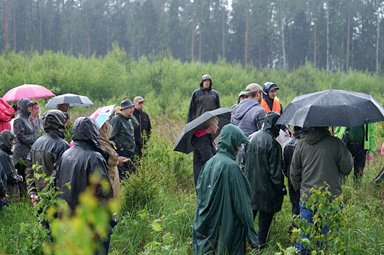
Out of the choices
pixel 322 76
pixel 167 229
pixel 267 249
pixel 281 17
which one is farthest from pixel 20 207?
pixel 281 17

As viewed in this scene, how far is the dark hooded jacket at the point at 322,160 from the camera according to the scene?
157 inches

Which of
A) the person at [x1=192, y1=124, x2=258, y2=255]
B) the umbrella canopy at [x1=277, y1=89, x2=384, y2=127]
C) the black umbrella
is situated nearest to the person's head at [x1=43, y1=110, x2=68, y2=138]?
the black umbrella

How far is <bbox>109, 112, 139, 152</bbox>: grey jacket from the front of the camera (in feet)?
23.3

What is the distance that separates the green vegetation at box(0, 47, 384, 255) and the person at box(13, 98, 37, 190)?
87cm

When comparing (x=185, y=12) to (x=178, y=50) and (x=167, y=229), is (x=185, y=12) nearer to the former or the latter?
(x=178, y=50)

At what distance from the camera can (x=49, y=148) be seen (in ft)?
14.1

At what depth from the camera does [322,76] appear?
3841 centimetres

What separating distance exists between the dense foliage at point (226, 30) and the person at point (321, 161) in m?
47.6

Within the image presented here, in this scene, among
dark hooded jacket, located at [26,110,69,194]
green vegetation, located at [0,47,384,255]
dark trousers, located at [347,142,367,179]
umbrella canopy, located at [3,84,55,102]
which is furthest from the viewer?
umbrella canopy, located at [3,84,55,102]

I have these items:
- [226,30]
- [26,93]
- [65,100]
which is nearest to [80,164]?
[65,100]

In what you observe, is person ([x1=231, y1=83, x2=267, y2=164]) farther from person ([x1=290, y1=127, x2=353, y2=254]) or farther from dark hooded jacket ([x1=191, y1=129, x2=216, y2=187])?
person ([x1=290, y1=127, x2=353, y2=254])

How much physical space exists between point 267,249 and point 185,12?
194 feet

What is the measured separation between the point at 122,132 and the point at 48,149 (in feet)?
9.42

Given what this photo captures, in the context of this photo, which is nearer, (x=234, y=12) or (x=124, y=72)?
(x=124, y=72)
